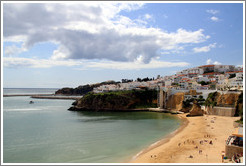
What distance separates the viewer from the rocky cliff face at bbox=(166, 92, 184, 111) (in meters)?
46.0

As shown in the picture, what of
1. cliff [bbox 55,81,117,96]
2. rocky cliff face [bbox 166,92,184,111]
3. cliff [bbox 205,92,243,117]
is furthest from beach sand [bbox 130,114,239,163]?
cliff [bbox 55,81,117,96]

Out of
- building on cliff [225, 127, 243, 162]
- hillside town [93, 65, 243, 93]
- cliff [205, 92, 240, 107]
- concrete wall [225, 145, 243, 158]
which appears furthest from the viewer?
hillside town [93, 65, 243, 93]

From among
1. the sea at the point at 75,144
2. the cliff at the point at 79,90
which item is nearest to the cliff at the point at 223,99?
the sea at the point at 75,144

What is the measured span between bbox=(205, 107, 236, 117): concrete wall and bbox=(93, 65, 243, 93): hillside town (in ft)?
41.2

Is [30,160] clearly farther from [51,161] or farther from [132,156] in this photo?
[132,156]

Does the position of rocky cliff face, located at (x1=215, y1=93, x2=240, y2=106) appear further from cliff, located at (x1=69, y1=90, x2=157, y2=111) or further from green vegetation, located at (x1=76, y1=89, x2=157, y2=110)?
cliff, located at (x1=69, y1=90, x2=157, y2=111)

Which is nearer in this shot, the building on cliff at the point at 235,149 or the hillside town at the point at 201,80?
the building on cliff at the point at 235,149

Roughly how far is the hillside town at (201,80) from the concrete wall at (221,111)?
12.6 meters

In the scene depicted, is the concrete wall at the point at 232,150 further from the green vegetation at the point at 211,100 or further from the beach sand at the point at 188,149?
the green vegetation at the point at 211,100

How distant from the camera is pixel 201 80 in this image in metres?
64.4

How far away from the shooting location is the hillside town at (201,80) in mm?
51834

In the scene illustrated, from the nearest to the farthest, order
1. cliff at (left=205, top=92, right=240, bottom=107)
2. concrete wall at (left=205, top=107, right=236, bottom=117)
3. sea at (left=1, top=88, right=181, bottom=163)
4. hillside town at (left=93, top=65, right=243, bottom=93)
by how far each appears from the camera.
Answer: sea at (left=1, top=88, right=181, bottom=163)
concrete wall at (left=205, top=107, right=236, bottom=117)
cliff at (left=205, top=92, right=240, bottom=107)
hillside town at (left=93, top=65, right=243, bottom=93)

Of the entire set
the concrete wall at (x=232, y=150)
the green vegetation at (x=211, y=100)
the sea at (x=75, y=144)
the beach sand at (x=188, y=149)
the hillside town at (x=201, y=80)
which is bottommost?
the sea at (x=75, y=144)

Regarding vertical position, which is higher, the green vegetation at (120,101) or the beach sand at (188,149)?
the green vegetation at (120,101)
